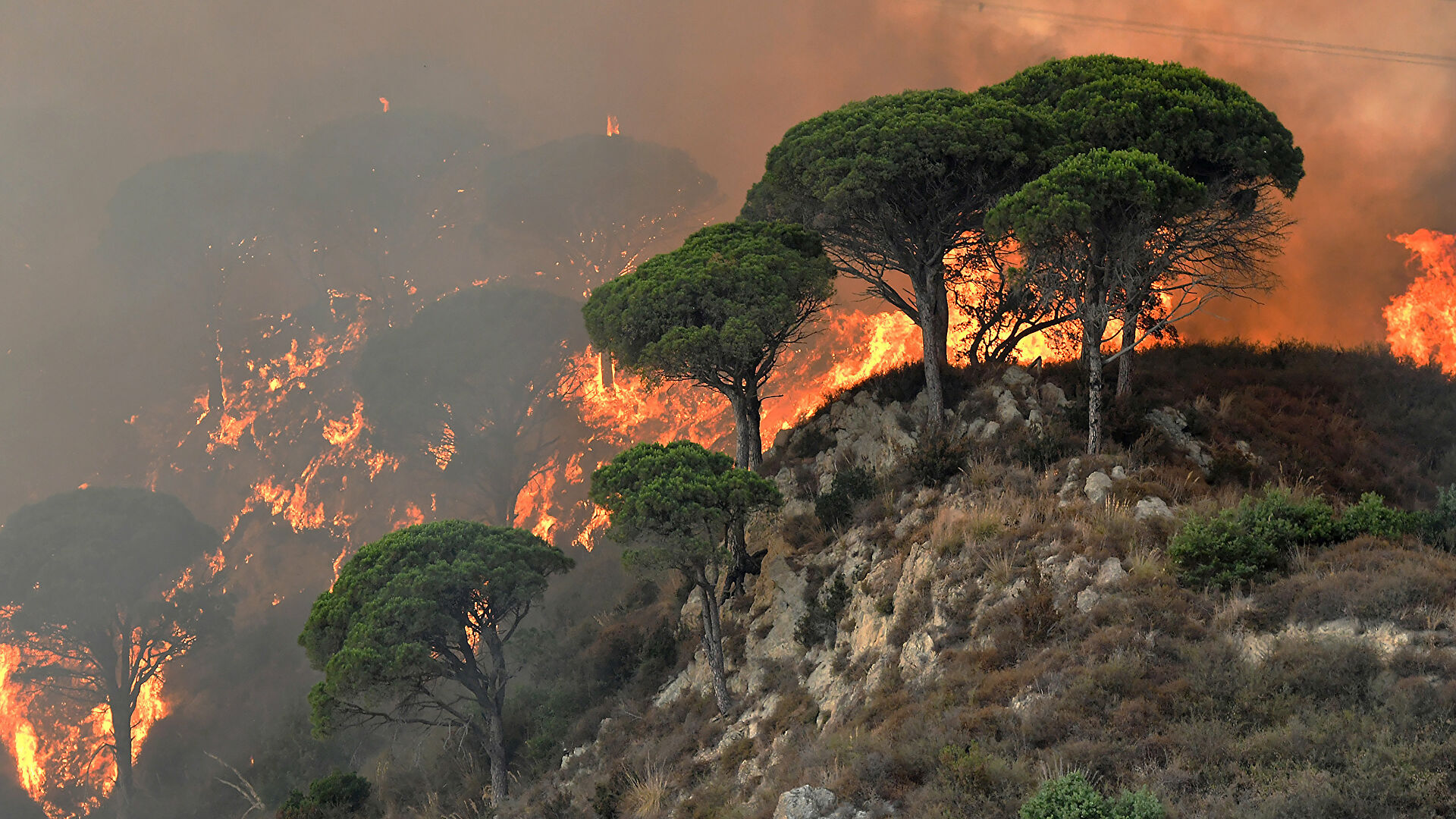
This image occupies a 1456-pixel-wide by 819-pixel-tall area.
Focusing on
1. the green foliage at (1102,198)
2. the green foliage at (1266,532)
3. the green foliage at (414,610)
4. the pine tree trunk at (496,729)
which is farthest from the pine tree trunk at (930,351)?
the pine tree trunk at (496,729)

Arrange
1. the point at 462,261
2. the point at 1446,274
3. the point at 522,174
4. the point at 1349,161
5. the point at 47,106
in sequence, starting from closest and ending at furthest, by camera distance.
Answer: the point at 1446,274, the point at 1349,161, the point at 522,174, the point at 462,261, the point at 47,106

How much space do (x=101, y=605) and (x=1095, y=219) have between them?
189 ft

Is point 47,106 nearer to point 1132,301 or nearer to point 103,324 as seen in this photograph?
point 103,324

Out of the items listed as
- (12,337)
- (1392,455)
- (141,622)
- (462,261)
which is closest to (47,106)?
(12,337)

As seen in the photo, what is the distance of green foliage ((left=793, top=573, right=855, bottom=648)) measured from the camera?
794 inches

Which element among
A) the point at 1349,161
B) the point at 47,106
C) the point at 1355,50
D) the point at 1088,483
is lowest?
the point at 1088,483

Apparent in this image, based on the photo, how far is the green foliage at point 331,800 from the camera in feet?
89.9

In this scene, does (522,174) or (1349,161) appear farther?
(522,174)

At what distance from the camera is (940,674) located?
14727mm

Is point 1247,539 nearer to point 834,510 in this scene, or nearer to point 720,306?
point 834,510

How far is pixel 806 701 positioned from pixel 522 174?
228 ft

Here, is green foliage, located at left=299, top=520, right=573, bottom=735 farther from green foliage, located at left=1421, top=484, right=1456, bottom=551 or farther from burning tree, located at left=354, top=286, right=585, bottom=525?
burning tree, located at left=354, top=286, right=585, bottom=525

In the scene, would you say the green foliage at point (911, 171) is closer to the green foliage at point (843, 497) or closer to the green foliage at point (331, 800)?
the green foliage at point (843, 497)

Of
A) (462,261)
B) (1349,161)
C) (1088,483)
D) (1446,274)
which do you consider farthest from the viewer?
(462,261)
